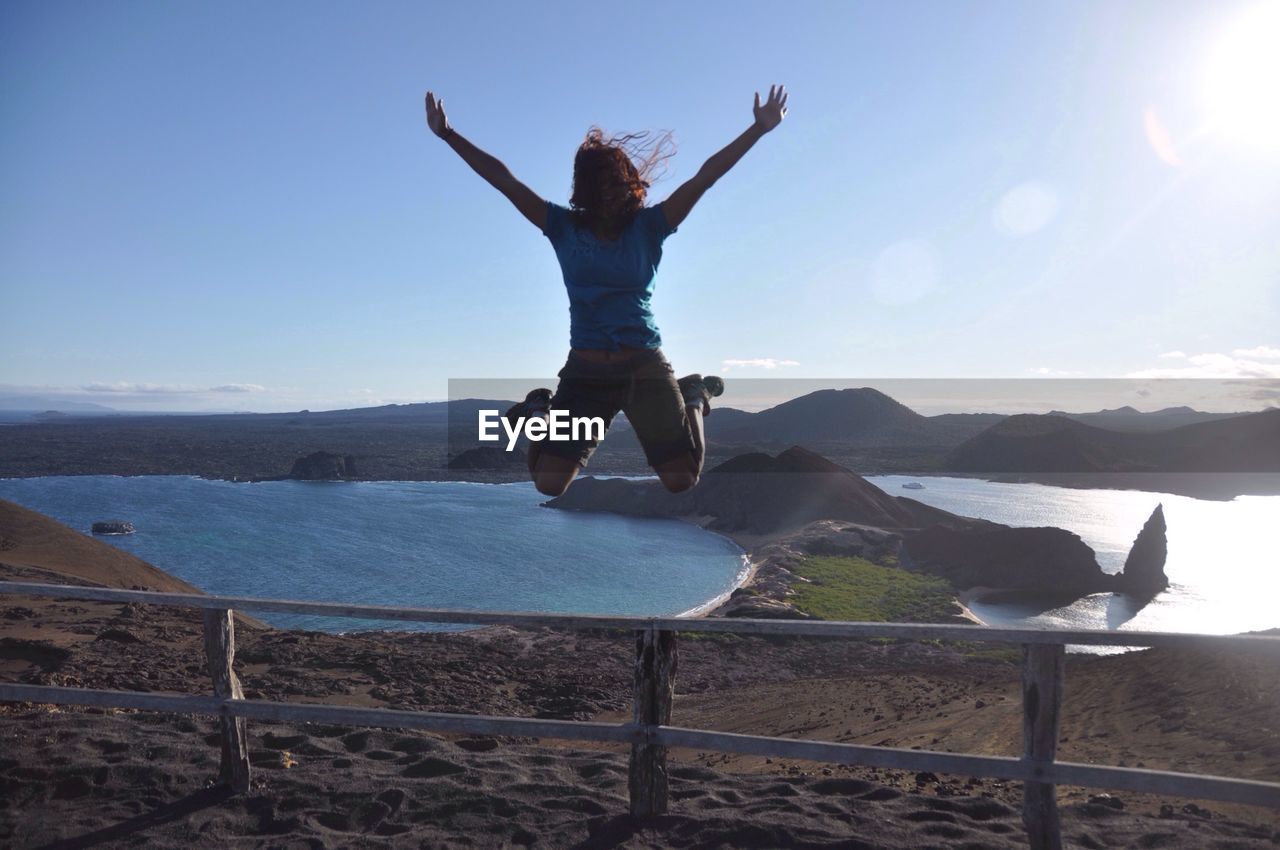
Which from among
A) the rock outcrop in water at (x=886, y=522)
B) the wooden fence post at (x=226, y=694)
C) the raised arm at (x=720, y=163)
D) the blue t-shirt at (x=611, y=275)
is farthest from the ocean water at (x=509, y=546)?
the raised arm at (x=720, y=163)

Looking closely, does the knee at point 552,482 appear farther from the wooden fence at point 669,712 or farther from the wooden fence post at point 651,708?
the wooden fence post at point 651,708

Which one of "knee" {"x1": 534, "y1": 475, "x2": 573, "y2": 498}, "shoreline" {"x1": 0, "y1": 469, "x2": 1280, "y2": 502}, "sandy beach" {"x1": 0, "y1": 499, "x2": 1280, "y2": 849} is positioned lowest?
"shoreline" {"x1": 0, "y1": 469, "x2": 1280, "y2": 502}

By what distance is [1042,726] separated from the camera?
4160 mm

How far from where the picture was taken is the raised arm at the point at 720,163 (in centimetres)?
334

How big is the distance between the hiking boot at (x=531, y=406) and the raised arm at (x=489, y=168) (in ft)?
2.80

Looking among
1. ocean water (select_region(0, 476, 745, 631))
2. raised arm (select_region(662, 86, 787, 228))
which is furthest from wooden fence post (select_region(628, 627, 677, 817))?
ocean water (select_region(0, 476, 745, 631))

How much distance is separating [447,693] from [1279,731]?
15427 mm

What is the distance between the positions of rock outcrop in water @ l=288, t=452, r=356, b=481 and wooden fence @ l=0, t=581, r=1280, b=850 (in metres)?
136

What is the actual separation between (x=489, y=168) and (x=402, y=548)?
78284 millimetres

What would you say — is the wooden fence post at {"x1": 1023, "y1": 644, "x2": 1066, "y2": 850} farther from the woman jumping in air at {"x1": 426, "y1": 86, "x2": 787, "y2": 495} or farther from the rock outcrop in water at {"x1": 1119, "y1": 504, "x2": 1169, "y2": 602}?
the rock outcrop in water at {"x1": 1119, "y1": 504, "x2": 1169, "y2": 602}

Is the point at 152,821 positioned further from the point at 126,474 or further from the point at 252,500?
the point at 126,474

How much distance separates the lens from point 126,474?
13438 cm

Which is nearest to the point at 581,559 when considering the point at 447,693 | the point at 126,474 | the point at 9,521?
the point at 9,521

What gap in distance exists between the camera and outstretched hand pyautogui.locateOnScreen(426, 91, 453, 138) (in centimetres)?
349
